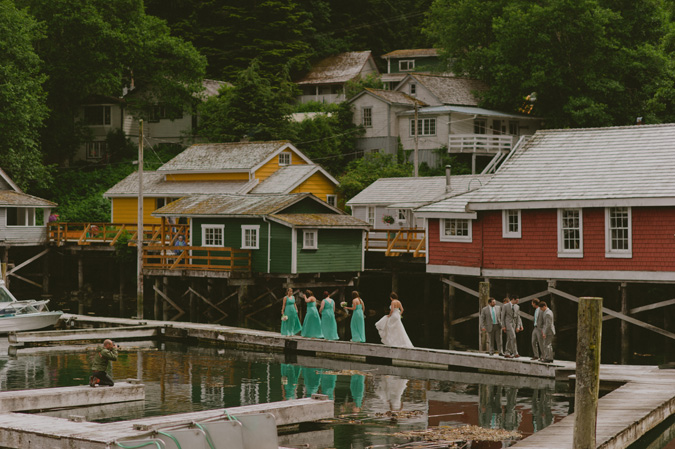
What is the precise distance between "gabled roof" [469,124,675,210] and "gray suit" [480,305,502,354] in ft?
21.3

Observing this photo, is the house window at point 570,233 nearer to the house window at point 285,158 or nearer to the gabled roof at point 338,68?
the house window at point 285,158

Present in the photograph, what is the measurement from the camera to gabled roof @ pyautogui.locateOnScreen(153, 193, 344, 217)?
1663 inches

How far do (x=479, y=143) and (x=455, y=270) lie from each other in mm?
28073

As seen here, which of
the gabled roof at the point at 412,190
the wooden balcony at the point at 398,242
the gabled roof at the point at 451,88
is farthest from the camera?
the gabled roof at the point at 451,88

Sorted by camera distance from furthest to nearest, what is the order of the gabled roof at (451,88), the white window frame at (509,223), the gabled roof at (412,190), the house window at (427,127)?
the gabled roof at (451,88) < the house window at (427,127) < the gabled roof at (412,190) < the white window frame at (509,223)

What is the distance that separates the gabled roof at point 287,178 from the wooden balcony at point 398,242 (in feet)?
17.9

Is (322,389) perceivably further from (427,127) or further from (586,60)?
(427,127)

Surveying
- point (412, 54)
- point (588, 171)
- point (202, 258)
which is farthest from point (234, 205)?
point (412, 54)

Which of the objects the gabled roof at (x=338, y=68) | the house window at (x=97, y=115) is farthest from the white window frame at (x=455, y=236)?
the house window at (x=97, y=115)

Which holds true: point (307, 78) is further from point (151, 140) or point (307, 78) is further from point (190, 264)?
point (190, 264)

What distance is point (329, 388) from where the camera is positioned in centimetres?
2548

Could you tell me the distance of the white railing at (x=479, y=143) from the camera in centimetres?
6206

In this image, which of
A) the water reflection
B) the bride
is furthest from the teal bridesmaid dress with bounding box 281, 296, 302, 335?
the bride

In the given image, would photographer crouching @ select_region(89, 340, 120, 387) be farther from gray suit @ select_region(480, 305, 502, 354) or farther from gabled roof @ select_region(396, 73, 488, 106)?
gabled roof @ select_region(396, 73, 488, 106)
